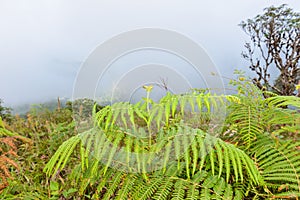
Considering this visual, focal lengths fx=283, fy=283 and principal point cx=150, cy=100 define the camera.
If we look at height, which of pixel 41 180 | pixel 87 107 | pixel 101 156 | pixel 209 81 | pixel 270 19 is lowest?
pixel 41 180

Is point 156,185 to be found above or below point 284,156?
below

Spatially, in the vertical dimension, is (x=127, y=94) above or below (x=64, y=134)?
above

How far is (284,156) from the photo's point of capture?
4.20ft

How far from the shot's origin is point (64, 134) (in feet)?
8.57

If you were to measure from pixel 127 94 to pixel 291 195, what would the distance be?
871 millimetres

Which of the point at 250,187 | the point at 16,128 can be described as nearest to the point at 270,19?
the point at 16,128

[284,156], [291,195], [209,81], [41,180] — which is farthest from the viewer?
[41,180]

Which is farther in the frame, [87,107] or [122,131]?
[87,107]

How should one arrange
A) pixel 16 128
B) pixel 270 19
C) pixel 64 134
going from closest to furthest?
pixel 64 134 → pixel 16 128 → pixel 270 19

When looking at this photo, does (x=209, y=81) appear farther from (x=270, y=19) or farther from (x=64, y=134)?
(x=270, y=19)

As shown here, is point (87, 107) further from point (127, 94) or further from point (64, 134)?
point (64, 134)

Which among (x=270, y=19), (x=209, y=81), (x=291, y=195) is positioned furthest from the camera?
(x=270, y=19)

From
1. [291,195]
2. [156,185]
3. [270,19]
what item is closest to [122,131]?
[156,185]

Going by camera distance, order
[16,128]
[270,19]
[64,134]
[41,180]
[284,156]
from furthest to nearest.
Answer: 1. [270,19]
2. [16,128]
3. [64,134]
4. [41,180]
5. [284,156]
